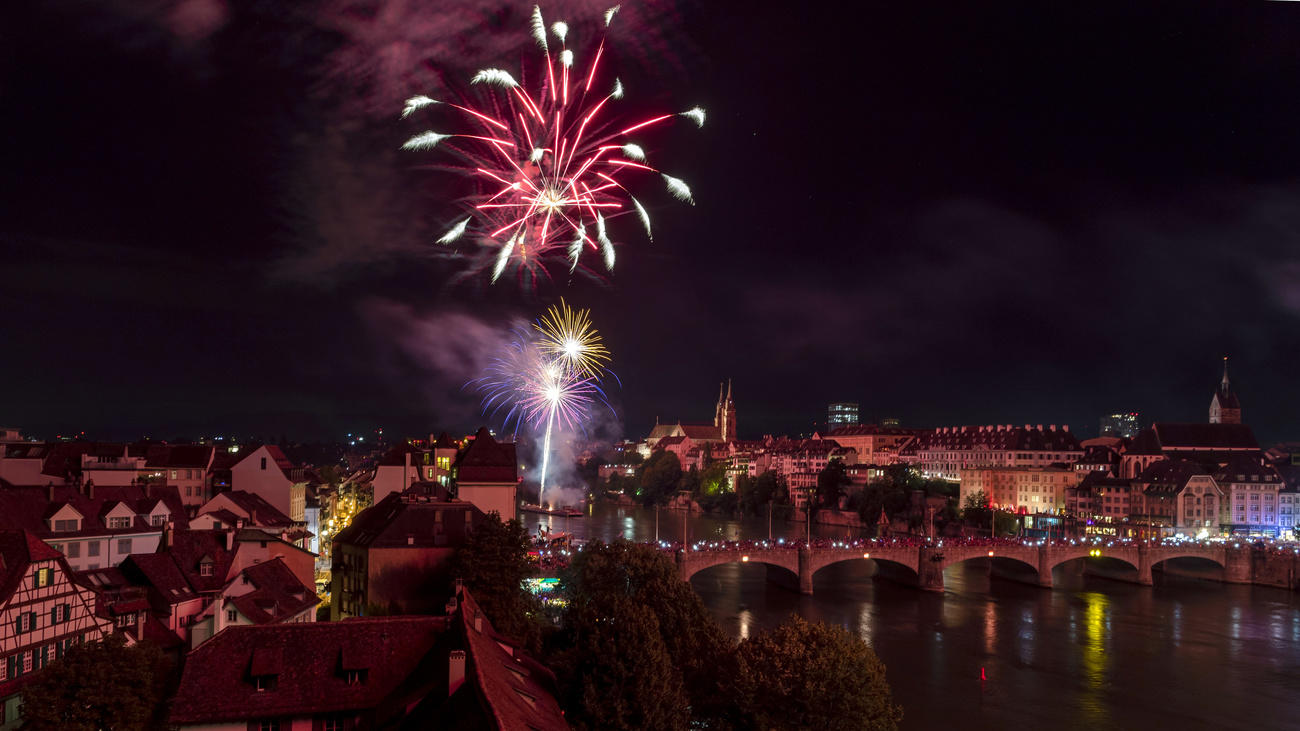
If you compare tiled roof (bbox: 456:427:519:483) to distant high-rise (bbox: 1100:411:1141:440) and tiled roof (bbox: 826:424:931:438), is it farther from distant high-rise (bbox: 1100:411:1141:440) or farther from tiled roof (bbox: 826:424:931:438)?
distant high-rise (bbox: 1100:411:1141:440)

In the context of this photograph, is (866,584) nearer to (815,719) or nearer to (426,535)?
(426,535)

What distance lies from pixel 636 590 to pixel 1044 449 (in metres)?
80.1

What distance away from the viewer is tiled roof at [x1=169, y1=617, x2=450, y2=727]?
13492 millimetres

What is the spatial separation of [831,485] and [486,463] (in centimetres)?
6521

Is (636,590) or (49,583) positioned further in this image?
(636,590)

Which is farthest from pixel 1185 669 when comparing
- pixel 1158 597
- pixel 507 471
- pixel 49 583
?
pixel 49 583

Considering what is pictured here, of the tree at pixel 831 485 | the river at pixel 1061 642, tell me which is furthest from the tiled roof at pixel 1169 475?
the tree at pixel 831 485

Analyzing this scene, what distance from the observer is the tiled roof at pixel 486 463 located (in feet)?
121

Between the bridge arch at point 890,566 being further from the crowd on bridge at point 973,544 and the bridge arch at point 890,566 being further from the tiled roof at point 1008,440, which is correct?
the tiled roof at point 1008,440

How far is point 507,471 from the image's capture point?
122ft

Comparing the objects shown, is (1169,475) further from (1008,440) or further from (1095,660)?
(1095,660)

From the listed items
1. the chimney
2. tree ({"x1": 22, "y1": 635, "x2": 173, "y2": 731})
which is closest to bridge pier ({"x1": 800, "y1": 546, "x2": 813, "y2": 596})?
tree ({"x1": 22, "y1": 635, "x2": 173, "y2": 731})

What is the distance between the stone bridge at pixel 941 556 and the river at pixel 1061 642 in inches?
50.2

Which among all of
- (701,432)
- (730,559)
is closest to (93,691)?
(730,559)
